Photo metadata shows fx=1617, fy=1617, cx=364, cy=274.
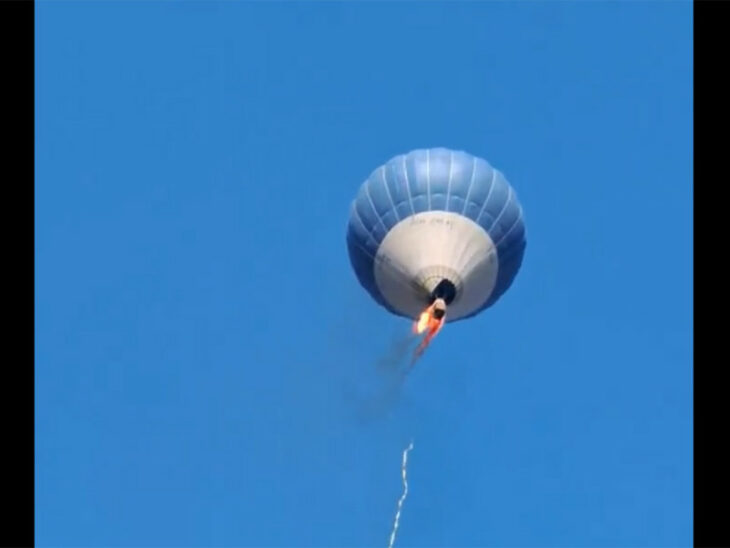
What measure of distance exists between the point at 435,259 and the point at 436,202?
1256 mm

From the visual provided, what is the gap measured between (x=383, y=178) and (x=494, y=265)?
2743 millimetres

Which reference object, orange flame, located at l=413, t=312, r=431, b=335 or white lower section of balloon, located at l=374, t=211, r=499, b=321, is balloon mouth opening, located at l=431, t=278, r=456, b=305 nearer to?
white lower section of balloon, located at l=374, t=211, r=499, b=321

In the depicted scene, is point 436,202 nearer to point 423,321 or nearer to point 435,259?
point 435,259

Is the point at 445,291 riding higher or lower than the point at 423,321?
higher

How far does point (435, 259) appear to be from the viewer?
96.8 feet

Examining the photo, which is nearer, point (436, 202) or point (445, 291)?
point (445, 291)

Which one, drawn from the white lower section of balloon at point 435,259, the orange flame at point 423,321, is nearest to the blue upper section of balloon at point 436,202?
the white lower section of balloon at point 435,259

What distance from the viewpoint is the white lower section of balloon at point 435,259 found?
2958 centimetres

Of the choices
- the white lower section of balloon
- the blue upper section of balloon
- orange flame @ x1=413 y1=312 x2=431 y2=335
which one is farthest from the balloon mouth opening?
the blue upper section of balloon

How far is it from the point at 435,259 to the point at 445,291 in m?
0.62

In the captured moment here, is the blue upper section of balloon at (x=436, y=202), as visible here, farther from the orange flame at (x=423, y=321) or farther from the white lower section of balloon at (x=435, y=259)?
the orange flame at (x=423, y=321)

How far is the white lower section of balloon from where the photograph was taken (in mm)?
29578

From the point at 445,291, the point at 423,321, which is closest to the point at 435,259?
the point at 445,291
